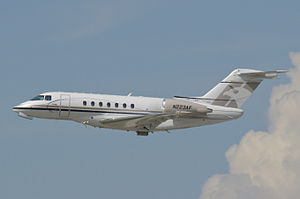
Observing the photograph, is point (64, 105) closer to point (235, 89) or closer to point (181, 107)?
point (181, 107)

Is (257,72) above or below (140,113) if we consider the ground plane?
above

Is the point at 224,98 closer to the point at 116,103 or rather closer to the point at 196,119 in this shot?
the point at 196,119

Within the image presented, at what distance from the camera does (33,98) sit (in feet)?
165

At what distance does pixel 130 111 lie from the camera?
165 ft

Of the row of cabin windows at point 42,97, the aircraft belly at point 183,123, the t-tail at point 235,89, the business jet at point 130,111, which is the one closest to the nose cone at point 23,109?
the business jet at point 130,111

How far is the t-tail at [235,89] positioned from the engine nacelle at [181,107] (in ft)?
8.59

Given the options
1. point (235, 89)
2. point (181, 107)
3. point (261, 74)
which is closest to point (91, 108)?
point (181, 107)

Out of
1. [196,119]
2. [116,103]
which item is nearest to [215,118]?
[196,119]

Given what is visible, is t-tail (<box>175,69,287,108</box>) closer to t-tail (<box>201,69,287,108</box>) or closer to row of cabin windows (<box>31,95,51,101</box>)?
t-tail (<box>201,69,287,108</box>)

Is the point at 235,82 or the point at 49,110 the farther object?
the point at 235,82

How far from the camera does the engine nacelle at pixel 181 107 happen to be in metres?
50.5

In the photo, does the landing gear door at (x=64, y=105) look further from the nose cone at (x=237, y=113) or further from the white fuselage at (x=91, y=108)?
the nose cone at (x=237, y=113)

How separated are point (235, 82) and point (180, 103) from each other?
6.30m

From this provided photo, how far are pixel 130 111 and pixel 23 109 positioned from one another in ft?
29.9
